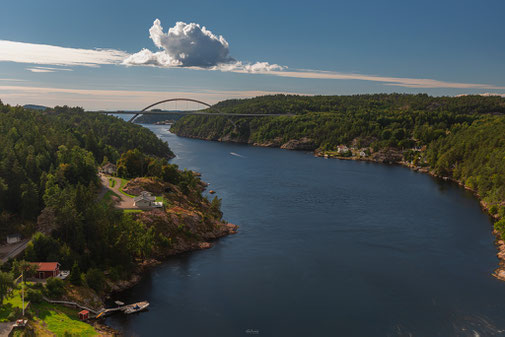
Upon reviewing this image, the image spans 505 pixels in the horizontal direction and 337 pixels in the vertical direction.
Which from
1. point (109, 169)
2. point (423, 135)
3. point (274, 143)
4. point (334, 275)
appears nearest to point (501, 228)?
point (334, 275)

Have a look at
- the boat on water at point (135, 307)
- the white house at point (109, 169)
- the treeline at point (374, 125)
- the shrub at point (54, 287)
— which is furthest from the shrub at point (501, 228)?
the treeline at point (374, 125)

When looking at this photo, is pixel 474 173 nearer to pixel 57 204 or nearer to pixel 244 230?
pixel 244 230

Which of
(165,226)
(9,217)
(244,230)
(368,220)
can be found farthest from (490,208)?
(9,217)

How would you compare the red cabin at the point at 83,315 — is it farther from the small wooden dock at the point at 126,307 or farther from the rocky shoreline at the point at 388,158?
the rocky shoreline at the point at 388,158

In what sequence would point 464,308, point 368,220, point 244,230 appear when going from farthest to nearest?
point 368,220 < point 244,230 < point 464,308

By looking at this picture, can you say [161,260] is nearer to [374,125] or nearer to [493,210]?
[493,210]

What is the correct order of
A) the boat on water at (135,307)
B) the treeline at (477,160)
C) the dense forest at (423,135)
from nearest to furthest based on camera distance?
the boat on water at (135,307) < the treeline at (477,160) < the dense forest at (423,135)

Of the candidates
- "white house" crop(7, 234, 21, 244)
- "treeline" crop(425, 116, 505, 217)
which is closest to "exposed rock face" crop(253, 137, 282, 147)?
"treeline" crop(425, 116, 505, 217)
